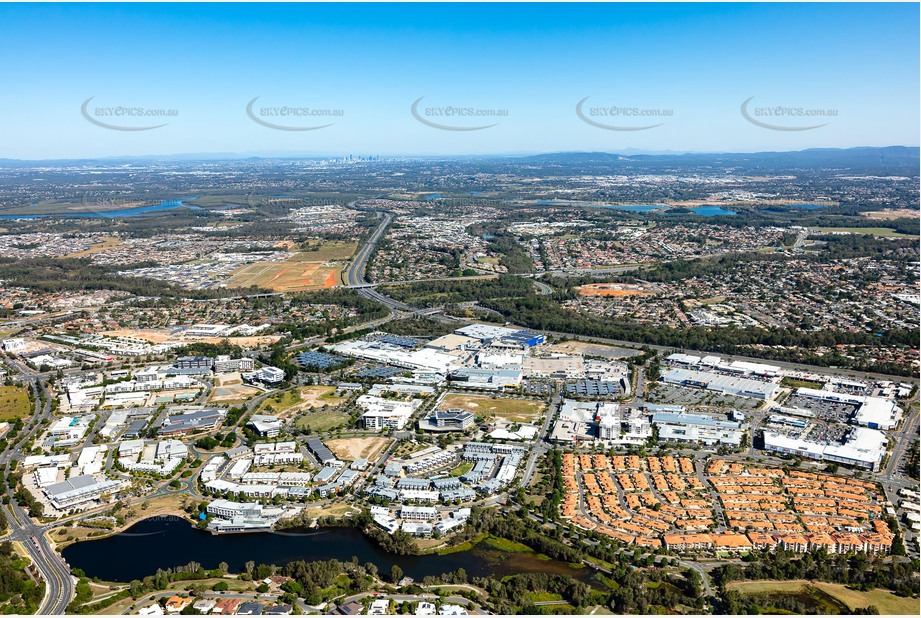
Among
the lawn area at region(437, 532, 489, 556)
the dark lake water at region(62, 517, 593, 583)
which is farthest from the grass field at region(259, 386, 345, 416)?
the lawn area at region(437, 532, 489, 556)

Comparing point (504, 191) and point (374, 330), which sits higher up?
point (504, 191)

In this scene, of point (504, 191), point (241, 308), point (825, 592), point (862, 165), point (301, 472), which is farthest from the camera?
point (862, 165)

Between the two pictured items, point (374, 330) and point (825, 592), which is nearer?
point (825, 592)

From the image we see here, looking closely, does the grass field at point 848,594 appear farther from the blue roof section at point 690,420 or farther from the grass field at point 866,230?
the grass field at point 866,230

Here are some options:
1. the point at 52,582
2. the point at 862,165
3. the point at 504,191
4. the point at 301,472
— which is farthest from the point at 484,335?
the point at 862,165

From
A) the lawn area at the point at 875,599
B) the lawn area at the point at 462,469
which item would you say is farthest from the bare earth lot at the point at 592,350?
the lawn area at the point at 875,599

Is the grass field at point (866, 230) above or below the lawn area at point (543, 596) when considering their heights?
above

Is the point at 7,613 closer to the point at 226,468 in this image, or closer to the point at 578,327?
the point at 226,468
